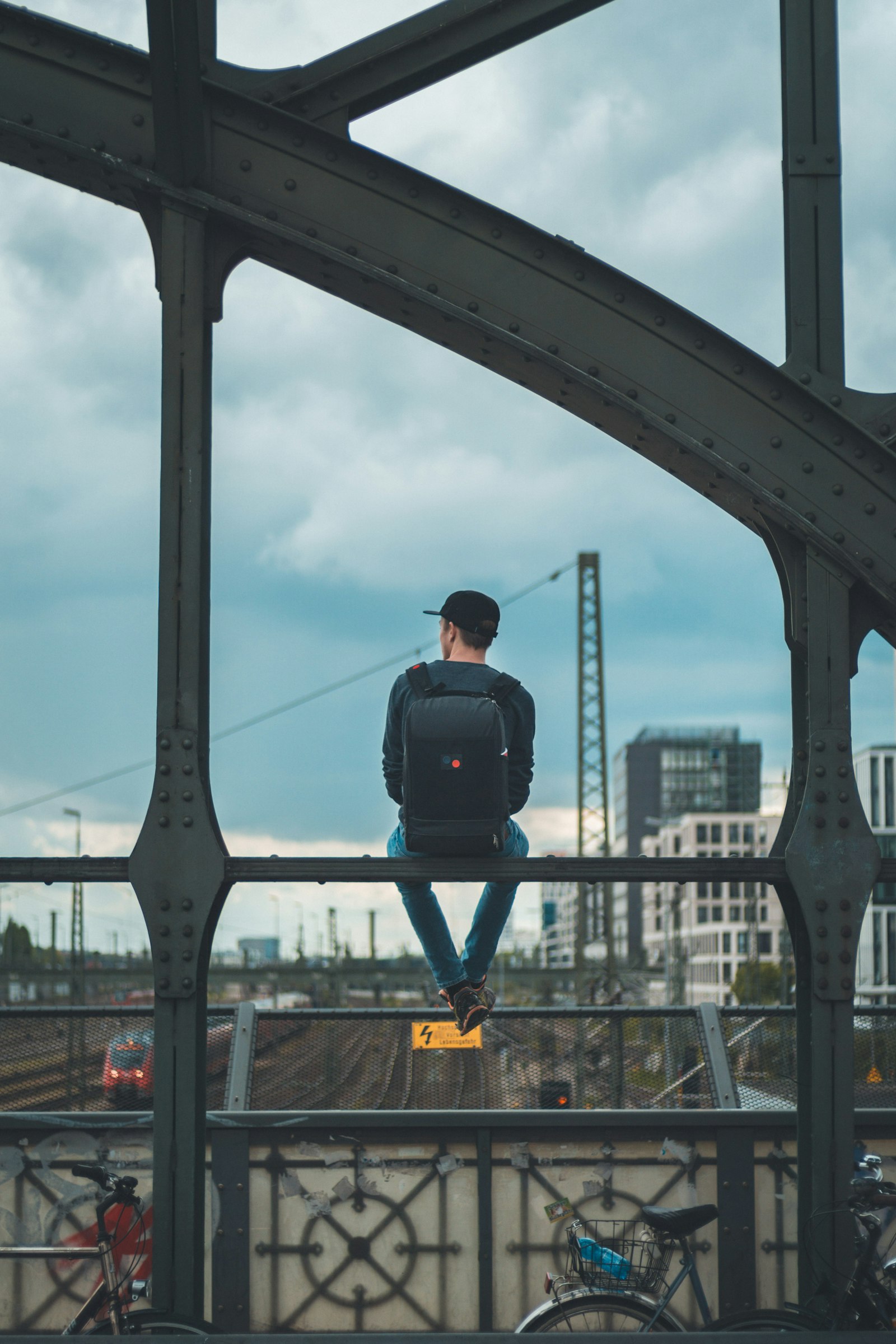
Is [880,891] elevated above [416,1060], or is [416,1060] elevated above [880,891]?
[416,1060]

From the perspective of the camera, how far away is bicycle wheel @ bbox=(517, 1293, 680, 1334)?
16.4 ft

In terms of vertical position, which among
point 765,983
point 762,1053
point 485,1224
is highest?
point 762,1053

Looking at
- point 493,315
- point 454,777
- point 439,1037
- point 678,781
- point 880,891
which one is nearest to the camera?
point 454,777

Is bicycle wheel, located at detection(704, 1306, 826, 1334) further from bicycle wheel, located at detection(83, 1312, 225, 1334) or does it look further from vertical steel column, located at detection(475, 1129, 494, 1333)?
bicycle wheel, located at detection(83, 1312, 225, 1334)

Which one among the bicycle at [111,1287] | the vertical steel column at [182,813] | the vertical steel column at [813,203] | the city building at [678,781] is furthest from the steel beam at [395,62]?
the city building at [678,781]

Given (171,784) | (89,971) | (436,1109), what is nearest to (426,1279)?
(436,1109)

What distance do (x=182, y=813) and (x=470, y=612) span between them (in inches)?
55.8

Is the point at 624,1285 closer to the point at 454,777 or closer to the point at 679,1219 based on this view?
the point at 679,1219

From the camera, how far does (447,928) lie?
5094mm

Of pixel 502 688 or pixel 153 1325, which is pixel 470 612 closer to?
pixel 502 688

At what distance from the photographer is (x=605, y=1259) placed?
5.12m

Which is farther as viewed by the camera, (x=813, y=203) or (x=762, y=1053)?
(x=762, y=1053)

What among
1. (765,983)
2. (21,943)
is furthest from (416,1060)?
(21,943)

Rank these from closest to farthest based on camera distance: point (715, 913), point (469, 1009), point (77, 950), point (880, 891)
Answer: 1. point (469, 1009)
2. point (77, 950)
3. point (880, 891)
4. point (715, 913)
